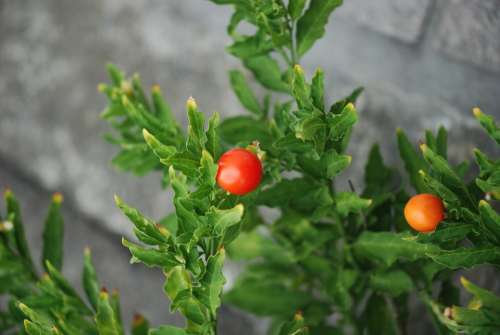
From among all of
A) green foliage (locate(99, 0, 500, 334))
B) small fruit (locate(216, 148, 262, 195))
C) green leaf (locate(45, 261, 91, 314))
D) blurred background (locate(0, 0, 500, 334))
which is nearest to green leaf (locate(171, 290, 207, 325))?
green foliage (locate(99, 0, 500, 334))

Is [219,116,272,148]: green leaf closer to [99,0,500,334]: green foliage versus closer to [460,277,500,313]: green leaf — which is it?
[99,0,500,334]: green foliage

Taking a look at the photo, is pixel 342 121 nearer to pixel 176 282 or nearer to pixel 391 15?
pixel 176 282

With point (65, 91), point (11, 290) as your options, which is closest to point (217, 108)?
point (65, 91)

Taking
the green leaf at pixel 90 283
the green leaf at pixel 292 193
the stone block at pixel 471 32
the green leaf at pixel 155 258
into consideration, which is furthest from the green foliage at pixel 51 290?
the stone block at pixel 471 32

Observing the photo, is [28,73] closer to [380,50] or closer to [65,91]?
[65,91]

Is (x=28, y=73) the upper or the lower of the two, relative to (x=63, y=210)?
upper
